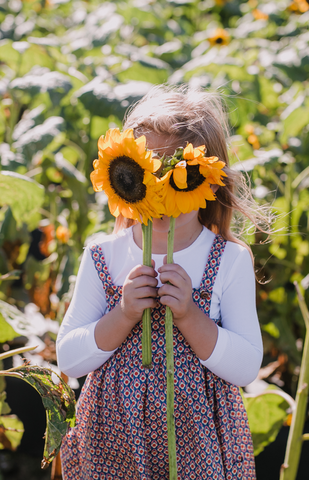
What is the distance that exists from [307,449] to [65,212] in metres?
1.26

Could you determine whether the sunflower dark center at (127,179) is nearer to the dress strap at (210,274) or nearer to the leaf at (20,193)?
the dress strap at (210,274)

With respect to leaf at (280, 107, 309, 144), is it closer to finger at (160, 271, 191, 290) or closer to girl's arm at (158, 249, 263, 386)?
girl's arm at (158, 249, 263, 386)

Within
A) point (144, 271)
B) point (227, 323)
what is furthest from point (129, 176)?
point (227, 323)

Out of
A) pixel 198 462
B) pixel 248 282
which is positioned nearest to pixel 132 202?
pixel 248 282

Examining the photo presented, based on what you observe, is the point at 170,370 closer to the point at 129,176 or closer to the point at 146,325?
the point at 146,325

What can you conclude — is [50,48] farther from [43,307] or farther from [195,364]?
[195,364]

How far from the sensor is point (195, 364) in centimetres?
89

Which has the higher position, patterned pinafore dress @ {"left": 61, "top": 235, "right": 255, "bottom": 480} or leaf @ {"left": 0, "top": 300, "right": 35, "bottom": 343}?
leaf @ {"left": 0, "top": 300, "right": 35, "bottom": 343}

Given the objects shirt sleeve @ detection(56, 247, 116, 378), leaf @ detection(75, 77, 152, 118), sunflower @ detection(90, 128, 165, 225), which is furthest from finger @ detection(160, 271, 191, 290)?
leaf @ detection(75, 77, 152, 118)

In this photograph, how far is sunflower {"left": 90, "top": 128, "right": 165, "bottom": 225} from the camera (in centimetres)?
64

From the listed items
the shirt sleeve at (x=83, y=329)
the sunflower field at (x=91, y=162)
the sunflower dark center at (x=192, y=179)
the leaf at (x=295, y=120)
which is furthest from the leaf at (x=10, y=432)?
the leaf at (x=295, y=120)

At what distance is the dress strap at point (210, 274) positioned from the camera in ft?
2.95

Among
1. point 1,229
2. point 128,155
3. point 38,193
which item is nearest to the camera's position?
point 128,155

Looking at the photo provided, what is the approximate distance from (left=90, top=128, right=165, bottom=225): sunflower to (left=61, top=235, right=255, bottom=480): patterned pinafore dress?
10.8 inches
